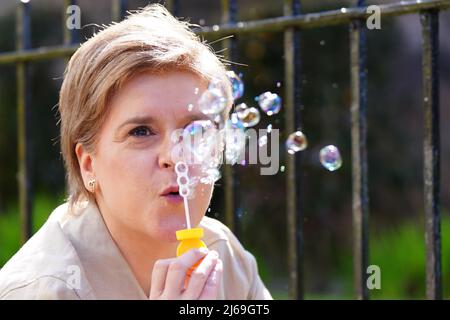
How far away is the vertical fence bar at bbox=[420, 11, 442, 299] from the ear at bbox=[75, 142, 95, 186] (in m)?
0.86

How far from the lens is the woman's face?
187 centimetres

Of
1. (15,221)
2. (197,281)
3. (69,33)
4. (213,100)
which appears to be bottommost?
(15,221)

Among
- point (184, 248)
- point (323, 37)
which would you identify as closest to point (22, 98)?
point (184, 248)

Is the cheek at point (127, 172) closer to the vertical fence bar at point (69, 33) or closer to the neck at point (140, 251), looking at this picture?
the neck at point (140, 251)

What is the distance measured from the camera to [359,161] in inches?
93.4

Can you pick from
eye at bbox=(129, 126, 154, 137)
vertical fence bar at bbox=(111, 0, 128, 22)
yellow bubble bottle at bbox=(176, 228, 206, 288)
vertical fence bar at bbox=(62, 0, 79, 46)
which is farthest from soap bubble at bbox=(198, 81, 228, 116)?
vertical fence bar at bbox=(62, 0, 79, 46)

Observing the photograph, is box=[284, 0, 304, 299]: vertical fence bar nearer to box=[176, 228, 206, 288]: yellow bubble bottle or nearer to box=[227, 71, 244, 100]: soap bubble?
box=[227, 71, 244, 100]: soap bubble

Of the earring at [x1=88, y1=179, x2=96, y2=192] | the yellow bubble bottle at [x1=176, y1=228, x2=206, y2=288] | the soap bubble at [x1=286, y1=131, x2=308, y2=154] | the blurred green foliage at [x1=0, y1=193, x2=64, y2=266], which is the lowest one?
the blurred green foliage at [x1=0, y1=193, x2=64, y2=266]

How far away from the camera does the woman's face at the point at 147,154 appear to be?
6.14ft

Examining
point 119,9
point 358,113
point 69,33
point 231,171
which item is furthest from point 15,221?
point 358,113

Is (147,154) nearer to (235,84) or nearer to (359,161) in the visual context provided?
(235,84)

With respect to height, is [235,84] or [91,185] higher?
[235,84]

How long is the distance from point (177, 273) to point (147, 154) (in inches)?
12.2

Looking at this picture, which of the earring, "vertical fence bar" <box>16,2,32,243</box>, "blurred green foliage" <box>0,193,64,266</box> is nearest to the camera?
the earring
